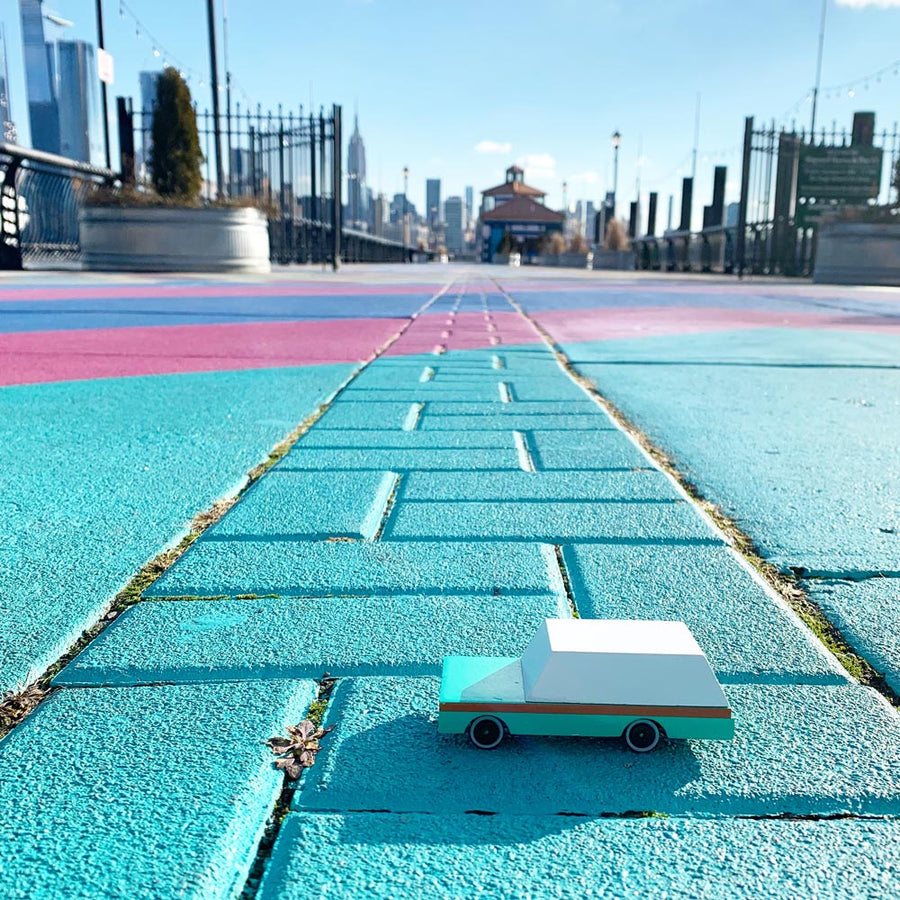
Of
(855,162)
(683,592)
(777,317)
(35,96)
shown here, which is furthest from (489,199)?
(683,592)

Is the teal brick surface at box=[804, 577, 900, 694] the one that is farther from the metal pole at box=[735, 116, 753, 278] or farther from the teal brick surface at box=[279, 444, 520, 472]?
the metal pole at box=[735, 116, 753, 278]

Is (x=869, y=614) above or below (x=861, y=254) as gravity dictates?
below

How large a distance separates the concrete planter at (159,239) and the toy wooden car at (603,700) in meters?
19.0

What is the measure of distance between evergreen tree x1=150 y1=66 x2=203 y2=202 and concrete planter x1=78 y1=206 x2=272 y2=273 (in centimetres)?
79

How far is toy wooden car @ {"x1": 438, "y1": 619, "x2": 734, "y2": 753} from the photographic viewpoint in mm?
1239

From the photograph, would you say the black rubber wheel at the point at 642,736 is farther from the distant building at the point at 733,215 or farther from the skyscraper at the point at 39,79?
the distant building at the point at 733,215

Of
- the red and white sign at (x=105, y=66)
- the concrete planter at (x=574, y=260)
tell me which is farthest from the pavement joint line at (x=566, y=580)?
the concrete planter at (x=574, y=260)

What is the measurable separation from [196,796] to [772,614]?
116 centimetres

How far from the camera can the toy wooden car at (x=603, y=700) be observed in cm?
124

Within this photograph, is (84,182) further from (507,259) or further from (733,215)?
(733,215)

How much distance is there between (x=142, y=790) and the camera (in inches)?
45.6

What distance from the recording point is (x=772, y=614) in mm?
1747

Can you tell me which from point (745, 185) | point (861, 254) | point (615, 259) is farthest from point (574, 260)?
point (861, 254)

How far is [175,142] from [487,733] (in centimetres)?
1969
